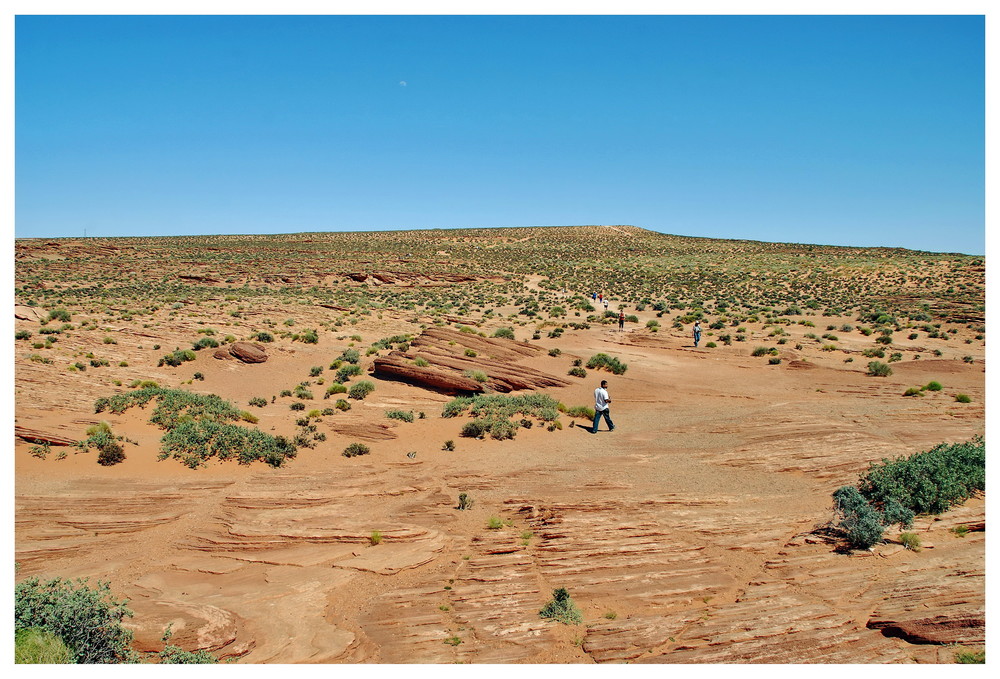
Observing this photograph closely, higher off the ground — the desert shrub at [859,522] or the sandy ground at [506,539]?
the desert shrub at [859,522]

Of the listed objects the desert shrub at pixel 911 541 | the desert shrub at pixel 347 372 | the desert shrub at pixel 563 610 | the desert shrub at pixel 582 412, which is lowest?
the desert shrub at pixel 563 610

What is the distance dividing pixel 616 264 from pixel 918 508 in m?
69.3

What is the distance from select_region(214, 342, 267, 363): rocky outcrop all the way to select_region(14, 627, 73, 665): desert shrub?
1927cm

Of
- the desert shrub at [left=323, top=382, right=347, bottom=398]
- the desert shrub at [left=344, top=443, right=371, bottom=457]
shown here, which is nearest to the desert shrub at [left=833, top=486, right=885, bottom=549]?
the desert shrub at [left=344, top=443, right=371, bottom=457]

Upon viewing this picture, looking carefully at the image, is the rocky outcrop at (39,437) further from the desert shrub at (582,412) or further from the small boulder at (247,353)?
the desert shrub at (582,412)

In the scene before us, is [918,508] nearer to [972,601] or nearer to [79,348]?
[972,601]

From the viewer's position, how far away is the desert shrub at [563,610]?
22.4 feet

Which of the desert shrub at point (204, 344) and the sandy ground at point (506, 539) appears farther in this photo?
the desert shrub at point (204, 344)

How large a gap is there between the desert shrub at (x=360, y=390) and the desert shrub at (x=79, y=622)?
1328 centimetres

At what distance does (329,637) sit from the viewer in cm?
672

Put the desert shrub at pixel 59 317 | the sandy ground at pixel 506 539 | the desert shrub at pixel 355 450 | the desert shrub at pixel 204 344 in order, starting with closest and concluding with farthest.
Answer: the sandy ground at pixel 506 539 < the desert shrub at pixel 355 450 < the desert shrub at pixel 204 344 < the desert shrub at pixel 59 317

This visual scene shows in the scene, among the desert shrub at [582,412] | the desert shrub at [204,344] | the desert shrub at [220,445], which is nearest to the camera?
the desert shrub at [220,445]

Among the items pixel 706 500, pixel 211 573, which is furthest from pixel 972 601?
pixel 211 573

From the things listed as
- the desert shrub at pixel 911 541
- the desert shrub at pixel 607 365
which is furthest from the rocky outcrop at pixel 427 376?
the desert shrub at pixel 911 541
